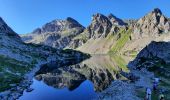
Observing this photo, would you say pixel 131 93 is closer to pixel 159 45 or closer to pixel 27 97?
pixel 27 97

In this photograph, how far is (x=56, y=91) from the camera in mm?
87688

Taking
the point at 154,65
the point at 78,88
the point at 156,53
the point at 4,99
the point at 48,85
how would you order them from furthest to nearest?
the point at 156,53, the point at 154,65, the point at 48,85, the point at 78,88, the point at 4,99

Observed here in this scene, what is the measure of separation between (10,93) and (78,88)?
25.8 meters

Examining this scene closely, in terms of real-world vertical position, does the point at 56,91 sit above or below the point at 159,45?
below

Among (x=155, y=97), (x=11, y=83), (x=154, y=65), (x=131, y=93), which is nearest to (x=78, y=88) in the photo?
(x=11, y=83)

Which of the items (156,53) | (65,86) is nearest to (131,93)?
(65,86)

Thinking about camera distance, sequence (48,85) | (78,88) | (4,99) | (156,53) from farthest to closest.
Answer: (156,53), (48,85), (78,88), (4,99)

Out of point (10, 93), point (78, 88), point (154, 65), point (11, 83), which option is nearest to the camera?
point (10, 93)

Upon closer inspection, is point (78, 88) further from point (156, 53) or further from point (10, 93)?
point (156, 53)

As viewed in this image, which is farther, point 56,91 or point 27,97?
point 56,91

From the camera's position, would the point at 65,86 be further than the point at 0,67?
No

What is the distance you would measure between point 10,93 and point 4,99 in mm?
7587

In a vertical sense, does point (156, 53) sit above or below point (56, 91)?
above

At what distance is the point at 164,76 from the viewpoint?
10250 cm
